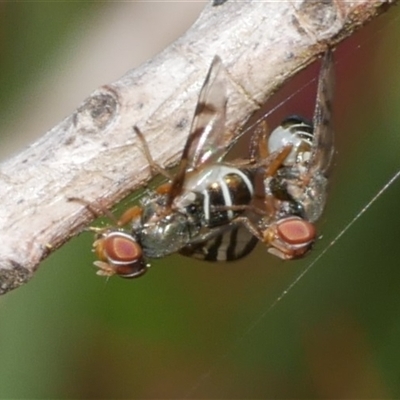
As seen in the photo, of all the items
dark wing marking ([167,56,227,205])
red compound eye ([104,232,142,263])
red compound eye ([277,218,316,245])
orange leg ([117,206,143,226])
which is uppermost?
dark wing marking ([167,56,227,205])

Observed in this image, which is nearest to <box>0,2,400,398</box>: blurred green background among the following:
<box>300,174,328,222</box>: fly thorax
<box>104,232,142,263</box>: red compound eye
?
<box>300,174,328,222</box>: fly thorax

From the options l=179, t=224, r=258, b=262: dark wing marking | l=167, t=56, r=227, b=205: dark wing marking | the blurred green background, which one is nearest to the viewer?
l=167, t=56, r=227, b=205: dark wing marking

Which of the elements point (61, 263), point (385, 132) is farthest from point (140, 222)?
point (385, 132)

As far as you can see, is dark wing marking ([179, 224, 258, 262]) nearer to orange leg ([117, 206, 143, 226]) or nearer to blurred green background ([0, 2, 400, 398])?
orange leg ([117, 206, 143, 226])

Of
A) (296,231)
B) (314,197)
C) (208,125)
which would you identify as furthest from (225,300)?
(208,125)

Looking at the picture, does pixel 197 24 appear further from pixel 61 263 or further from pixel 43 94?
pixel 61 263

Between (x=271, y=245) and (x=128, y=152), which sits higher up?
(x=128, y=152)

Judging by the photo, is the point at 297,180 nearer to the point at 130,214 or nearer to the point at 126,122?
the point at 130,214
